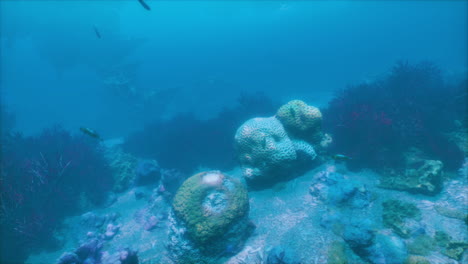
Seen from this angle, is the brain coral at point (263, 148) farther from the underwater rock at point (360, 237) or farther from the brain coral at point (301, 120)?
the underwater rock at point (360, 237)

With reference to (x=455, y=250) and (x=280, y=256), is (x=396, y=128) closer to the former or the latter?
(x=455, y=250)

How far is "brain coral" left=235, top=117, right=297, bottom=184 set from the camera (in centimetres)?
565

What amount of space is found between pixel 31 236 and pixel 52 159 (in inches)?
131

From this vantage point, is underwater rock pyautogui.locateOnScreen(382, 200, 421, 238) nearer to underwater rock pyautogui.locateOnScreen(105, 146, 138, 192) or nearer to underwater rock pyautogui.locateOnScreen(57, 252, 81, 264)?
underwater rock pyautogui.locateOnScreen(57, 252, 81, 264)

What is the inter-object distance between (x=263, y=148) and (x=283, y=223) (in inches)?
75.7

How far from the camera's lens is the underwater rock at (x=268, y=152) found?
567 cm

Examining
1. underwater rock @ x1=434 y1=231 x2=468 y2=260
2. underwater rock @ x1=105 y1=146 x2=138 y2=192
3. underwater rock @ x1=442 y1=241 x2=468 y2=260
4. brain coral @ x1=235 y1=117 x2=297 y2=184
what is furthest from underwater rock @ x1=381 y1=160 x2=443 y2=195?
underwater rock @ x1=105 y1=146 x2=138 y2=192

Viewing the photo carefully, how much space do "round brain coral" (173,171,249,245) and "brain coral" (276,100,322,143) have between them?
8.58 feet

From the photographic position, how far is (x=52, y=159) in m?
8.82

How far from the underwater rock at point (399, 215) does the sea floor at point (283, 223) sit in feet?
0.38

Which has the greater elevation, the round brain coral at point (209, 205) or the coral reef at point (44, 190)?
the round brain coral at point (209, 205)

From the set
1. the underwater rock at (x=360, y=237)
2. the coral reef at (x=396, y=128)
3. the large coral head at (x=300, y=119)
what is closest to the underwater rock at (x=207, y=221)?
the underwater rock at (x=360, y=237)

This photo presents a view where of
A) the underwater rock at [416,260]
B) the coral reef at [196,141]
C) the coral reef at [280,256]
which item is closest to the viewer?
the underwater rock at [416,260]

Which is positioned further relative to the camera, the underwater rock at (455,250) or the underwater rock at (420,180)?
the underwater rock at (420,180)
